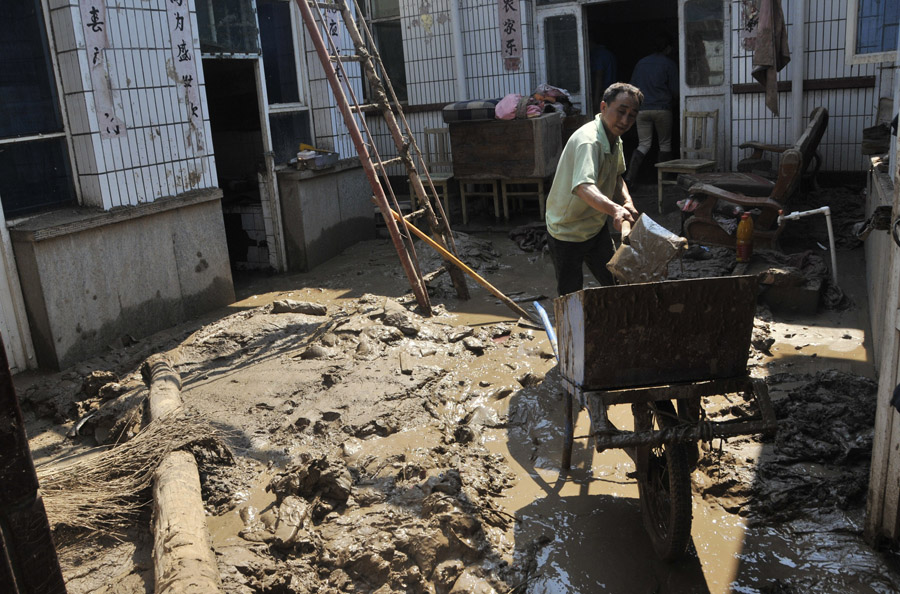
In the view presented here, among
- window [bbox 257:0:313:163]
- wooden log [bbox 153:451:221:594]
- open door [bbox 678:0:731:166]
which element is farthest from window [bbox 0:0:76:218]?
open door [bbox 678:0:731:166]

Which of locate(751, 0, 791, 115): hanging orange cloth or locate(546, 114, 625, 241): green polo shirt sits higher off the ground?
locate(751, 0, 791, 115): hanging orange cloth

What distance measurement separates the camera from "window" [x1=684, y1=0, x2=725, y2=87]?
921 cm

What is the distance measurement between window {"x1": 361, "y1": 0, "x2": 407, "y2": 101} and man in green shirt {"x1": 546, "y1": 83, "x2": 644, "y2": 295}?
7702 millimetres

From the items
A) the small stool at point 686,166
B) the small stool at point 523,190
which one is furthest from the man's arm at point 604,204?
the small stool at point 523,190

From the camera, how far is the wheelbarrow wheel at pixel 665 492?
2986mm

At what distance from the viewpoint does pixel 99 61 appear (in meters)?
6.41

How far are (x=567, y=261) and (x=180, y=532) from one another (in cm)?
288

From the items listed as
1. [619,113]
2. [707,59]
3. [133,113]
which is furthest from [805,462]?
[707,59]

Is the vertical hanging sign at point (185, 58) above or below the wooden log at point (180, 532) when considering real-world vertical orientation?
above

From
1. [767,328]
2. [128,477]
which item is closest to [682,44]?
[767,328]

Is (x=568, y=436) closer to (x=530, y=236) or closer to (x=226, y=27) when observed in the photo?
(x=530, y=236)

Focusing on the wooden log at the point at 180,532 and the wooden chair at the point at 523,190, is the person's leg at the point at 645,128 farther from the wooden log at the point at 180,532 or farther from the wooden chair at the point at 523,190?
the wooden log at the point at 180,532

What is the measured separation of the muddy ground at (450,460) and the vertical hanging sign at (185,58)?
2.24 m

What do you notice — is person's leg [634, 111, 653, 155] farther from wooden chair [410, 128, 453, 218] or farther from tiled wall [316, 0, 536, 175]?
wooden chair [410, 128, 453, 218]
